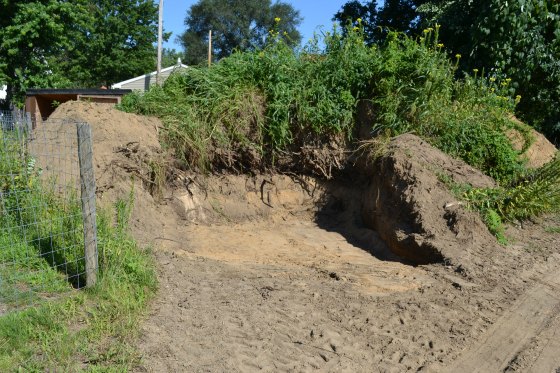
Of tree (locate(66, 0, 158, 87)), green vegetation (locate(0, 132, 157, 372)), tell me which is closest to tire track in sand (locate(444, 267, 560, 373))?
green vegetation (locate(0, 132, 157, 372))

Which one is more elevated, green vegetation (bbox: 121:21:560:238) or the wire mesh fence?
green vegetation (bbox: 121:21:560:238)

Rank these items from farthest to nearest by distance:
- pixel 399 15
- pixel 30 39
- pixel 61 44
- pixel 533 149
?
1. pixel 61 44
2. pixel 30 39
3. pixel 399 15
4. pixel 533 149

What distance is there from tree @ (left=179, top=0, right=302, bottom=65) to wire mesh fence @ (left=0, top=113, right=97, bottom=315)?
42.0m

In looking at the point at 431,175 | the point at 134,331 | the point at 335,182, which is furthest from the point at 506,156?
the point at 134,331

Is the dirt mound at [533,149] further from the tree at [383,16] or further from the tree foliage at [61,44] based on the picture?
the tree foliage at [61,44]

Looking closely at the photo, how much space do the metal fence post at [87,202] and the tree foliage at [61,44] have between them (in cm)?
1625

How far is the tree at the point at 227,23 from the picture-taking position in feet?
157

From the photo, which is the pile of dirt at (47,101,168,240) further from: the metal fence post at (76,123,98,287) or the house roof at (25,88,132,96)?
the house roof at (25,88,132,96)

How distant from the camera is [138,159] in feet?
24.7

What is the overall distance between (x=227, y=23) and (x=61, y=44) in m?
30.0

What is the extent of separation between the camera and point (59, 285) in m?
4.71

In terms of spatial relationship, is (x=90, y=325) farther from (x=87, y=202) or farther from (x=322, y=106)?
(x=322, y=106)

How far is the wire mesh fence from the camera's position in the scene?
4.71m

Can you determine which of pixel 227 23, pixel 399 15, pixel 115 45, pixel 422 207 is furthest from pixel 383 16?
pixel 227 23
